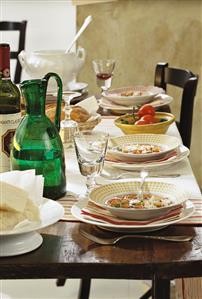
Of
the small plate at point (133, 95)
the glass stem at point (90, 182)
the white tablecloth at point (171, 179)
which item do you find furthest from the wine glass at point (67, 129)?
the small plate at point (133, 95)

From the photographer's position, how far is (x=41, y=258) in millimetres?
1181

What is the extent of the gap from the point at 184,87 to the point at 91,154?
3.85 feet

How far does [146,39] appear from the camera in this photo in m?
3.97

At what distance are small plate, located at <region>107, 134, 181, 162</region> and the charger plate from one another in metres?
0.51

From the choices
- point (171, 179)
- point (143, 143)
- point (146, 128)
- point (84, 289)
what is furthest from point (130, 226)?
point (84, 289)

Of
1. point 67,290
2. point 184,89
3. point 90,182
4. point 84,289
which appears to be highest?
point 90,182

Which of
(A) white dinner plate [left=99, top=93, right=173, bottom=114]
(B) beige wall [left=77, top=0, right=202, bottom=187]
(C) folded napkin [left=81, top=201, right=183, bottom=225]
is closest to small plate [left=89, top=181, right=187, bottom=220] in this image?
(C) folded napkin [left=81, top=201, right=183, bottom=225]

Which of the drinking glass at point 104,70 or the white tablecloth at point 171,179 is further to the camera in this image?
the drinking glass at point 104,70

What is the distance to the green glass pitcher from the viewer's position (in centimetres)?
149

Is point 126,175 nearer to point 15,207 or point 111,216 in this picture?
point 111,216

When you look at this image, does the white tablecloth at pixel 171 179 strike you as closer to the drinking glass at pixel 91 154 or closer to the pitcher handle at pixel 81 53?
the drinking glass at pixel 91 154

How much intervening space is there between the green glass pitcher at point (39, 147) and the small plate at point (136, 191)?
123 mm

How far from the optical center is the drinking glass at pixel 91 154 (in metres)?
1.51

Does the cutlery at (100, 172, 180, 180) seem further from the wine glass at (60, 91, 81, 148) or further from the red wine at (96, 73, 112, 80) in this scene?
the red wine at (96, 73, 112, 80)
